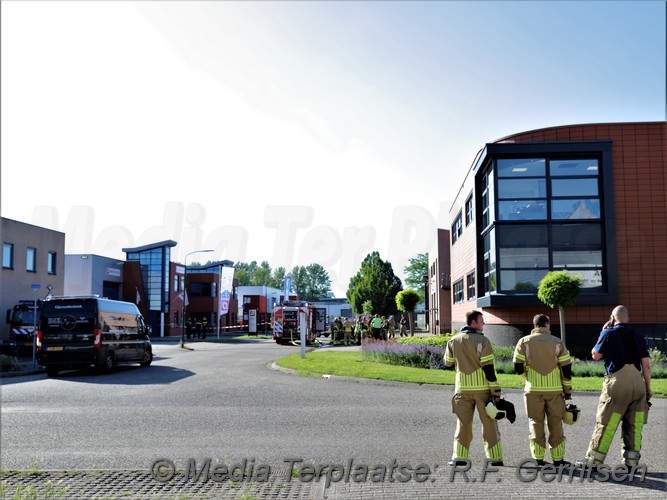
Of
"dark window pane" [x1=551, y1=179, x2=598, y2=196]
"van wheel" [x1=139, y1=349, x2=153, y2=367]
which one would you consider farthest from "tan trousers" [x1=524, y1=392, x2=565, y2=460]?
"van wheel" [x1=139, y1=349, x2=153, y2=367]

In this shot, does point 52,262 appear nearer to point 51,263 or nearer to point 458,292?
point 51,263

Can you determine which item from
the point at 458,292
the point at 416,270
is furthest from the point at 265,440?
the point at 416,270

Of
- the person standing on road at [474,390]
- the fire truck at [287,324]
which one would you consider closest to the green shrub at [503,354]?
the person standing on road at [474,390]

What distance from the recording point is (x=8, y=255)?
108 feet

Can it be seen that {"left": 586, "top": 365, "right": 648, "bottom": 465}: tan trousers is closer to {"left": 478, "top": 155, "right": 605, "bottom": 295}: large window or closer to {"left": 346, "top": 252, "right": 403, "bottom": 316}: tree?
{"left": 478, "top": 155, "right": 605, "bottom": 295}: large window

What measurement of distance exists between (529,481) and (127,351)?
1738 cm

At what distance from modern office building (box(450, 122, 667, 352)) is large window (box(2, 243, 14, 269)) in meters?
24.1

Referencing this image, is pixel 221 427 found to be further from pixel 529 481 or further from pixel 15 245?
pixel 15 245

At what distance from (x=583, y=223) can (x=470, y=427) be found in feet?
56.9

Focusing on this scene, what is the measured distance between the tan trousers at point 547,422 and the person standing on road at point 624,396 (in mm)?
320

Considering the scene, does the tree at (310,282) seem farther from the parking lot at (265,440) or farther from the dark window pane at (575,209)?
the parking lot at (265,440)

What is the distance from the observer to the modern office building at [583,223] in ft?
72.9

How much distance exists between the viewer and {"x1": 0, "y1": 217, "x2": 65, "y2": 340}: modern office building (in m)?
32.1

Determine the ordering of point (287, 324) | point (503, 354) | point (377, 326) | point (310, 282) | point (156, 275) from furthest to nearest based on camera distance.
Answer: point (310, 282) < point (156, 275) < point (287, 324) < point (377, 326) < point (503, 354)
